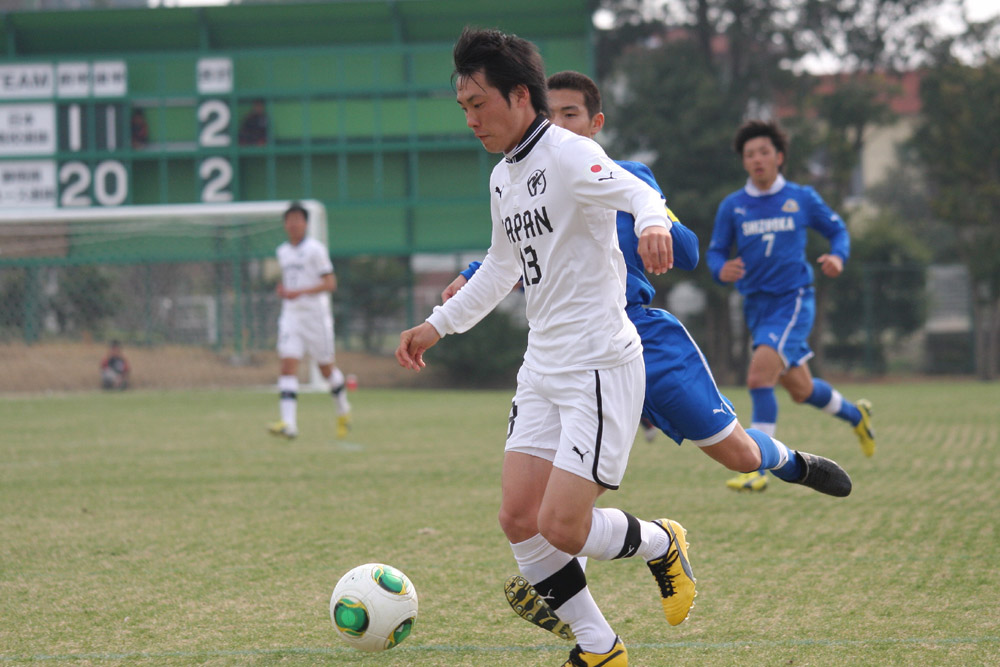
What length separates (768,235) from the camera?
6773 millimetres

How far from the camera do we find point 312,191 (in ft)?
63.1

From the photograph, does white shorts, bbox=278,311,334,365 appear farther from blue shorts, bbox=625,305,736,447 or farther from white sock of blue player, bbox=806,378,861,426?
blue shorts, bbox=625,305,736,447

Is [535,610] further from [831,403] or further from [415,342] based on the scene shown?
[831,403]

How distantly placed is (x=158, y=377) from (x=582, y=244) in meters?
17.3

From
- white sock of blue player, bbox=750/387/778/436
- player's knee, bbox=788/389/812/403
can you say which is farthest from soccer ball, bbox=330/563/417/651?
player's knee, bbox=788/389/812/403

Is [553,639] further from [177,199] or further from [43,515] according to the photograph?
[177,199]

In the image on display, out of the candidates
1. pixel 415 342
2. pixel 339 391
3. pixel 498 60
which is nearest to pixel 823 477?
pixel 415 342

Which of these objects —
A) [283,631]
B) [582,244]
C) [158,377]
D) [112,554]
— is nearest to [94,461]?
[112,554]

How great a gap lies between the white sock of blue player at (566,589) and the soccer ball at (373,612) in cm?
42

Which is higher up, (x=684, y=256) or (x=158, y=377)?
(x=684, y=256)

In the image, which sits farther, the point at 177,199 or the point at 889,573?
the point at 177,199

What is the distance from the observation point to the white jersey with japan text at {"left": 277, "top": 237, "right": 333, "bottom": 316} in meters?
10.7

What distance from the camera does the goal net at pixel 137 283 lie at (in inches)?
731

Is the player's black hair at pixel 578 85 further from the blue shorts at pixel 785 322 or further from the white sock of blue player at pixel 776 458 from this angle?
the blue shorts at pixel 785 322
